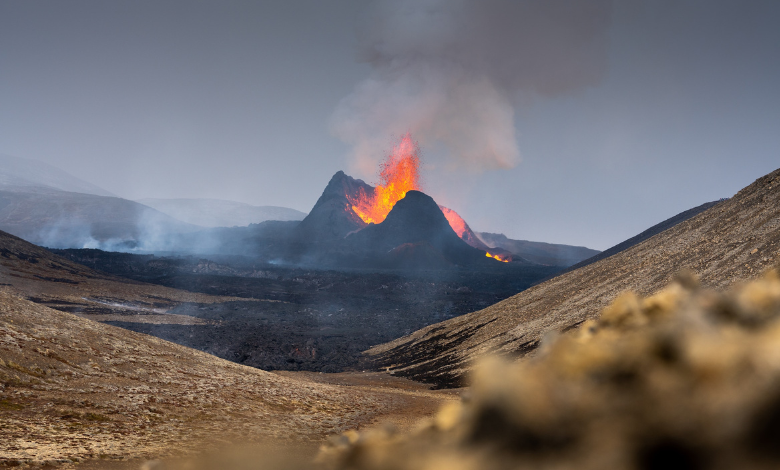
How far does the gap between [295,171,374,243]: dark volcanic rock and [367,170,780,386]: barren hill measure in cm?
10726

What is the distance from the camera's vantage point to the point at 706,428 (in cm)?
84

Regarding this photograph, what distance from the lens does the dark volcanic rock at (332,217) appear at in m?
141

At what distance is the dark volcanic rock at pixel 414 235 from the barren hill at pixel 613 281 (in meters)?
93.0

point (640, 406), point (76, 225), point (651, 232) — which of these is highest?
point (76, 225)

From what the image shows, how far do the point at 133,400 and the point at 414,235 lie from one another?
124 meters

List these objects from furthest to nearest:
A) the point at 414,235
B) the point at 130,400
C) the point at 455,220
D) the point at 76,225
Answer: the point at 455,220
the point at 76,225
the point at 414,235
the point at 130,400

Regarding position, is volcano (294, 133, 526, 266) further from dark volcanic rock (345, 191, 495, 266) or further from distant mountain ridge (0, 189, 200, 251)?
distant mountain ridge (0, 189, 200, 251)

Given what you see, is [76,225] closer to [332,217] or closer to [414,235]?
[332,217]

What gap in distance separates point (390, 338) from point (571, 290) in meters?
21.1

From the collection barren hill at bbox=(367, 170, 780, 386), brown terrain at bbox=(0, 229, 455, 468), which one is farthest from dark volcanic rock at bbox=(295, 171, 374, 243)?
brown terrain at bbox=(0, 229, 455, 468)

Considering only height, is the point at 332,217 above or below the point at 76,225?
below

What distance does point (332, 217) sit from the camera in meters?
144

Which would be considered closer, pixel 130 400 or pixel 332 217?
pixel 130 400

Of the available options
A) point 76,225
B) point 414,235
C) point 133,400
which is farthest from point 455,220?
point 133,400
